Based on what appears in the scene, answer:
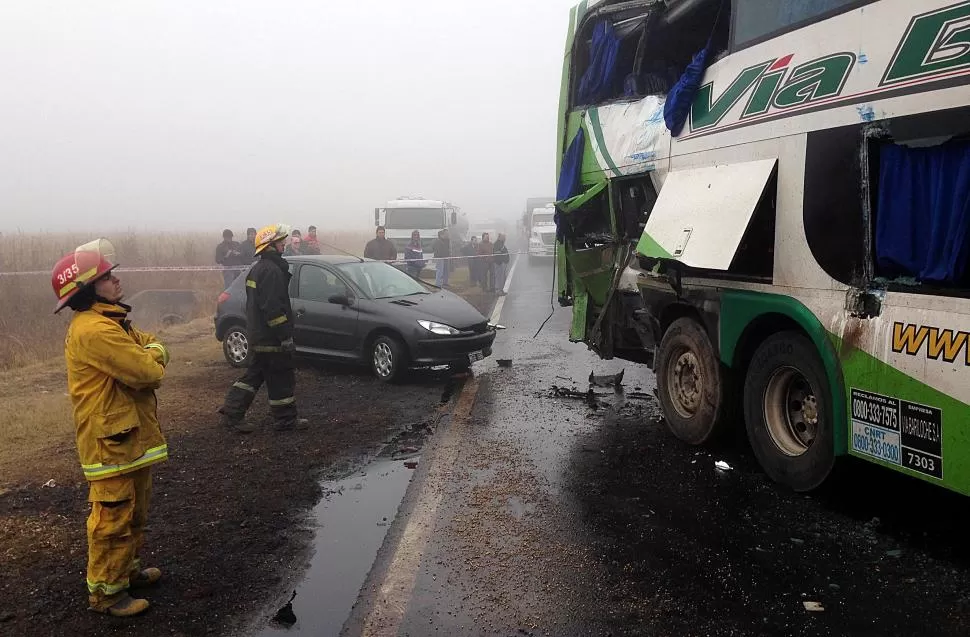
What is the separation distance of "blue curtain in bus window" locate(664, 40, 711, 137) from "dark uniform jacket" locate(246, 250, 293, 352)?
356cm

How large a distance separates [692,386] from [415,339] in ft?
11.9

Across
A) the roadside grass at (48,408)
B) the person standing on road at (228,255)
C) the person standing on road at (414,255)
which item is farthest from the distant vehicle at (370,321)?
the person standing on road at (414,255)

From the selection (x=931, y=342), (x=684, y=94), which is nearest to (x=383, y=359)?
(x=684, y=94)

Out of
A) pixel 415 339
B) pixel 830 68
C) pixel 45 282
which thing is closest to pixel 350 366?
pixel 415 339

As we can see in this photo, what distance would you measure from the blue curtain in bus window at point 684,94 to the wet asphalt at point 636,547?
2563 millimetres

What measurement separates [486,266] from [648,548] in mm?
17228

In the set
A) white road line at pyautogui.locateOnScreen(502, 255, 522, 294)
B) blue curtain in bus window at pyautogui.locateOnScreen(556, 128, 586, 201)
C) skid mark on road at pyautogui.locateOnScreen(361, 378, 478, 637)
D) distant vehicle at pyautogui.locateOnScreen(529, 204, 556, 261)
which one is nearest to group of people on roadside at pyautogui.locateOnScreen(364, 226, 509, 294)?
white road line at pyautogui.locateOnScreen(502, 255, 522, 294)

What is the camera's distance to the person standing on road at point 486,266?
→ 69.5ft

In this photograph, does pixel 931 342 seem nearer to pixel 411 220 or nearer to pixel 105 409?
pixel 105 409

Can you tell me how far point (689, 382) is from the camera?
6.29m

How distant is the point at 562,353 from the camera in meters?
11.2

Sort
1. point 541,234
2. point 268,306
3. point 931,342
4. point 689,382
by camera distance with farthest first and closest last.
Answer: point 541,234, point 268,306, point 689,382, point 931,342

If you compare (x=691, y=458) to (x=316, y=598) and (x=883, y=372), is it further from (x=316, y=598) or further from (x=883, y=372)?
(x=316, y=598)

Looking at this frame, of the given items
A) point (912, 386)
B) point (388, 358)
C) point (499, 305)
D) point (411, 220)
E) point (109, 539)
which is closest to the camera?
point (109, 539)
